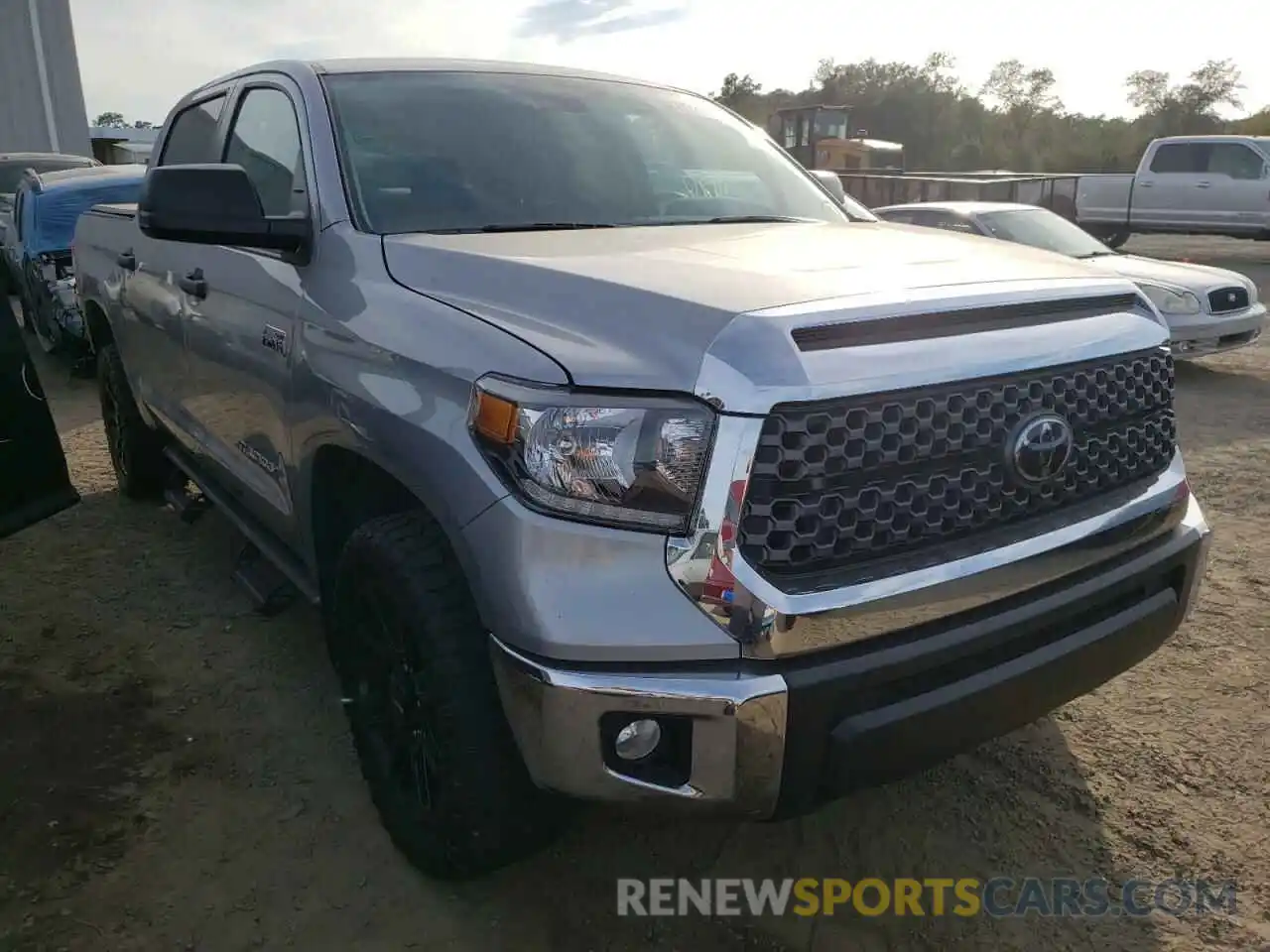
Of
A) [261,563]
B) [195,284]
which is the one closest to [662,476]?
[195,284]

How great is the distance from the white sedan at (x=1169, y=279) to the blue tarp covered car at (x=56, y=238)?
22.6 ft

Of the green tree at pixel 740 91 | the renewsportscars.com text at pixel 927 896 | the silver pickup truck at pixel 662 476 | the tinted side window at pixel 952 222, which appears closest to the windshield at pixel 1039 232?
the tinted side window at pixel 952 222

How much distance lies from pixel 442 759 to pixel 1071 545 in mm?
1368

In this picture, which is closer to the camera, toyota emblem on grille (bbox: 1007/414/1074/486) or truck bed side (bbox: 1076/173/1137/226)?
toyota emblem on grille (bbox: 1007/414/1074/486)

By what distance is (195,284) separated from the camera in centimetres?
331

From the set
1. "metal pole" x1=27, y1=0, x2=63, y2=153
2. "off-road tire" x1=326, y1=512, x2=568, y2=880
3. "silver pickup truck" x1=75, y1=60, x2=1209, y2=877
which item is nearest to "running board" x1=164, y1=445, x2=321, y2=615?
"silver pickup truck" x1=75, y1=60, x2=1209, y2=877

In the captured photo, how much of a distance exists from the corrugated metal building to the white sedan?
19.8 meters

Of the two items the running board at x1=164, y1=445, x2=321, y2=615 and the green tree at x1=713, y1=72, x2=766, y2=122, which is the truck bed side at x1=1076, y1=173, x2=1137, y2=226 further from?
the green tree at x1=713, y1=72, x2=766, y2=122

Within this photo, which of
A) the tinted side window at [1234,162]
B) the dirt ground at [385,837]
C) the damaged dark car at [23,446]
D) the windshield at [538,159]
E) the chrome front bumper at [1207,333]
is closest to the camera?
the dirt ground at [385,837]

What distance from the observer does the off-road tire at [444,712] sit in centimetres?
197

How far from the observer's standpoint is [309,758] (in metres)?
2.93

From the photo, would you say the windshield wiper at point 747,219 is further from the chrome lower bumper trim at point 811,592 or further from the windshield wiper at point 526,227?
the chrome lower bumper trim at point 811,592

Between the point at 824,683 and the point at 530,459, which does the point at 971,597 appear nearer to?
the point at 824,683

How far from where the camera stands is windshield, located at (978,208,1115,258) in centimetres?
836
